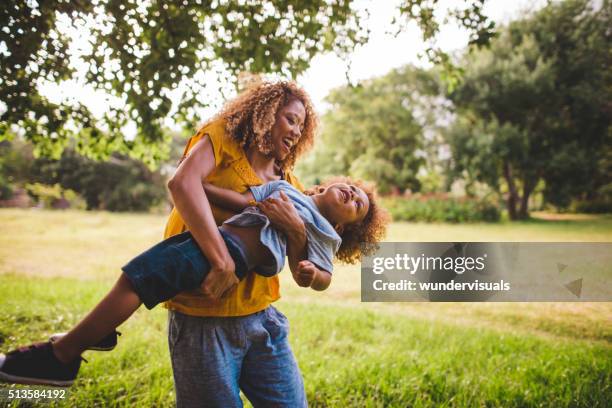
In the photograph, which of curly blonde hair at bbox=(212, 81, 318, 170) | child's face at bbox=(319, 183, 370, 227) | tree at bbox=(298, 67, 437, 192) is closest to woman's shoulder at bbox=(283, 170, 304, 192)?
curly blonde hair at bbox=(212, 81, 318, 170)

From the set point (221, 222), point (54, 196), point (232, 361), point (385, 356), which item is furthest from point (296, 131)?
point (54, 196)

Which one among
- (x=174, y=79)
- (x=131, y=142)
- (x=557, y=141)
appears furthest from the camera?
(x=557, y=141)

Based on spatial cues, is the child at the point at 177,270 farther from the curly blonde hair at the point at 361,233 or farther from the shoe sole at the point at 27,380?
the curly blonde hair at the point at 361,233

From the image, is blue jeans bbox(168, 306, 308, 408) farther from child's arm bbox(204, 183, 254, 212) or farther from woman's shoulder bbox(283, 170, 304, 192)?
woman's shoulder bbox(283, 170, 304, 192)

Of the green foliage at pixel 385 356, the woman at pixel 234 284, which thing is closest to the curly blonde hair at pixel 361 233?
the woman at pixel 234 284

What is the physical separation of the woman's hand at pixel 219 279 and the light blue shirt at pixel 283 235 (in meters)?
0.17

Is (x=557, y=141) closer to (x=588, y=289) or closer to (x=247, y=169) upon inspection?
(x=588, y=289)

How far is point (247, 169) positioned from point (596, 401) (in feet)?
12.0

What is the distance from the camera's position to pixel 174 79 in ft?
10.9

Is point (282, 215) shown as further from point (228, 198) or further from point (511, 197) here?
point (511, 197)

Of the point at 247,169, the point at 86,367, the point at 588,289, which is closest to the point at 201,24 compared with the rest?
the point at 247,169

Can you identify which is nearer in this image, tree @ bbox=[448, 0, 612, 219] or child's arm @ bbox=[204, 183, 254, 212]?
child's arm @ bbox=[204, 183, 254, 212]

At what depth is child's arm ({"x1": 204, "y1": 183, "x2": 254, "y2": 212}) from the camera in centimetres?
171

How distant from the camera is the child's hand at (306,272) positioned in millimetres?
1704
